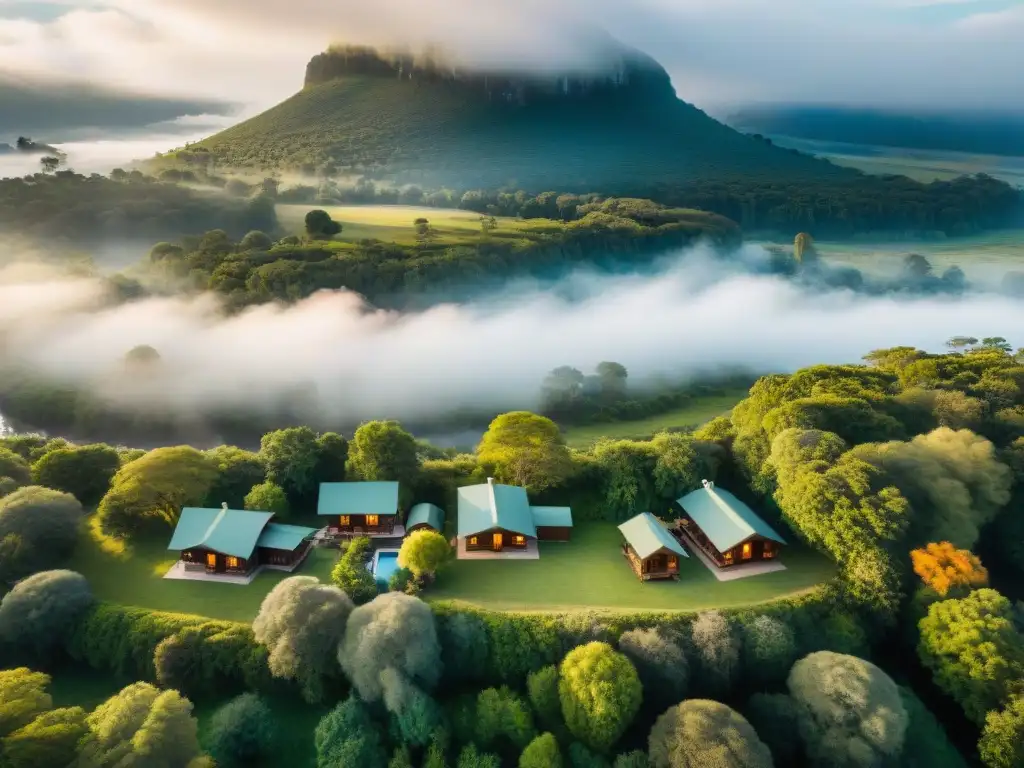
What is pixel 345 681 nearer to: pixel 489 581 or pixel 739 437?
pixel 489 581

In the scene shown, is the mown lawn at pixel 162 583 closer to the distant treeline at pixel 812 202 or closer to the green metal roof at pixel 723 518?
the green metal roof at pixel 723 518

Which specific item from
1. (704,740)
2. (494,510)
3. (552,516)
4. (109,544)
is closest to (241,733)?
(494,510)

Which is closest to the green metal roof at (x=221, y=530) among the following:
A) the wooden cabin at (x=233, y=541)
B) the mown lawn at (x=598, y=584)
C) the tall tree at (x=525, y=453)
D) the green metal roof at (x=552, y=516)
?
the wooden cabin at (x=233, y=541)

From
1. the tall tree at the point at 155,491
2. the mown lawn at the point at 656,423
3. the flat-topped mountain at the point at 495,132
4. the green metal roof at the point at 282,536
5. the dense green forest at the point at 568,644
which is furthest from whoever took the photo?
the flat-topped mountain at the point at 495,132

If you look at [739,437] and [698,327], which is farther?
[698,327]

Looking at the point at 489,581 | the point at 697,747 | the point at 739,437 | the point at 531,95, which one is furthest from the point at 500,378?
the point at 531,95

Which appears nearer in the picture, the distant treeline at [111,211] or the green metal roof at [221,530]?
the green metal roof at [221,530]
